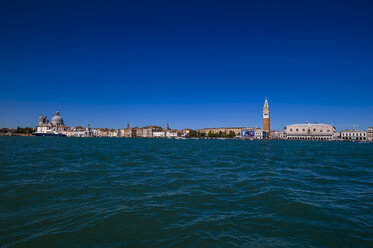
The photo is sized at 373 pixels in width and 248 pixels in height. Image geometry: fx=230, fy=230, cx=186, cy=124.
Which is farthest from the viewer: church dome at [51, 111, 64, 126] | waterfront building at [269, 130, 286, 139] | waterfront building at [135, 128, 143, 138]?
waterfront building at [135, 128, 143, 138]

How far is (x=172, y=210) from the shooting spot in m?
4.86

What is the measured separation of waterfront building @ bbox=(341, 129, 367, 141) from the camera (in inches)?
4156

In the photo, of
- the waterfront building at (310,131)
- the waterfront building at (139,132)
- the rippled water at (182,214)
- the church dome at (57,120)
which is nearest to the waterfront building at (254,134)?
the waterfront building at (310,131)

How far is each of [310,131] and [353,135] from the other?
714 inches

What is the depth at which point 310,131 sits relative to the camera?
11950 centimetres

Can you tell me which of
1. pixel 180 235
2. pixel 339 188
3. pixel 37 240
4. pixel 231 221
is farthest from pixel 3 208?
pixel 339 188

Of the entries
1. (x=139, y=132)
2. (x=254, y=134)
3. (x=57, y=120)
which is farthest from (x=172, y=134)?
(x=57, y=120)

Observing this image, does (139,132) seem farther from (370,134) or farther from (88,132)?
(370,134)

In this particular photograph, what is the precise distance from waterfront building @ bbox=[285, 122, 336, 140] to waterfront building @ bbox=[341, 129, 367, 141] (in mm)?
4688

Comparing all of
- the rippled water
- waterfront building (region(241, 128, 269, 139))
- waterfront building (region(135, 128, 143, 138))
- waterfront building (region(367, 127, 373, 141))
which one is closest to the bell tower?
waterfront building (region(241, 128, 269, 139))

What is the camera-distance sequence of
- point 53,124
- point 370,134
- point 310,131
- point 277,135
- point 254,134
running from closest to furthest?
1. point 370,134
2. point 310,131
3. point 254,134
4. point 277,135
5. point 53,124

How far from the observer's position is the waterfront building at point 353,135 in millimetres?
105562

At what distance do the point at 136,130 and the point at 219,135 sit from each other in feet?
184

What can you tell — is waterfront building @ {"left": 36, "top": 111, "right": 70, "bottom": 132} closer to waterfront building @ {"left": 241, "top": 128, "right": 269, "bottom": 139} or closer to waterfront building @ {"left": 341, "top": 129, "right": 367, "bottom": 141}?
Answer: waterfront building @ {"left": 241, "top": 128, "right": 269, "bottom": 139}
